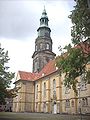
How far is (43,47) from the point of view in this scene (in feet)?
227

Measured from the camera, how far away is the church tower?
68812mm

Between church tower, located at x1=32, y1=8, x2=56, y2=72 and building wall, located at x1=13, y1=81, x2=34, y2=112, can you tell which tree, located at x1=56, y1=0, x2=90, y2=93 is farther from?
church tower, located at x1=32, y1=8, x2=56, y2=72

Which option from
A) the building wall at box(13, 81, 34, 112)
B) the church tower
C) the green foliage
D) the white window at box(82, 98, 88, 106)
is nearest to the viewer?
the green foliage

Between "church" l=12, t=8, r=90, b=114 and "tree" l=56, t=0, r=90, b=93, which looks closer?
"tree" l=56, t=0, r=90, b=93

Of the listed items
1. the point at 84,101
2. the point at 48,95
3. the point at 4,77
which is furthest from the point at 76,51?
the point at 48,95

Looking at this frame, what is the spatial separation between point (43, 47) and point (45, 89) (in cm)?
1625

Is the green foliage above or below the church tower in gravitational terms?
below

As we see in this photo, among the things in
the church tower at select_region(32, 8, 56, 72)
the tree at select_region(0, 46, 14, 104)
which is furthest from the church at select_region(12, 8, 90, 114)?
the tree at select_region(0, 46, 14, 104)

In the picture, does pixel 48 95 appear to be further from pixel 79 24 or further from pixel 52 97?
pixel 79 24

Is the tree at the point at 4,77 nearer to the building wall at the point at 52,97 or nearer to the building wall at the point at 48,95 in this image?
the building wall at the point at 52,97

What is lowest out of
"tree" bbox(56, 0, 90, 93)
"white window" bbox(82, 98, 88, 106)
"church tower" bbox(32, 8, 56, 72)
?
"white window" bbox(82, 98, 88, 106)

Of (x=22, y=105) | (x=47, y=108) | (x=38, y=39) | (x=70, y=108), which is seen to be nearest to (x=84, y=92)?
(x=70, y=108)

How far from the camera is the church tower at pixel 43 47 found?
226ft

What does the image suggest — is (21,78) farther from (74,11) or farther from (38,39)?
(74,11)
